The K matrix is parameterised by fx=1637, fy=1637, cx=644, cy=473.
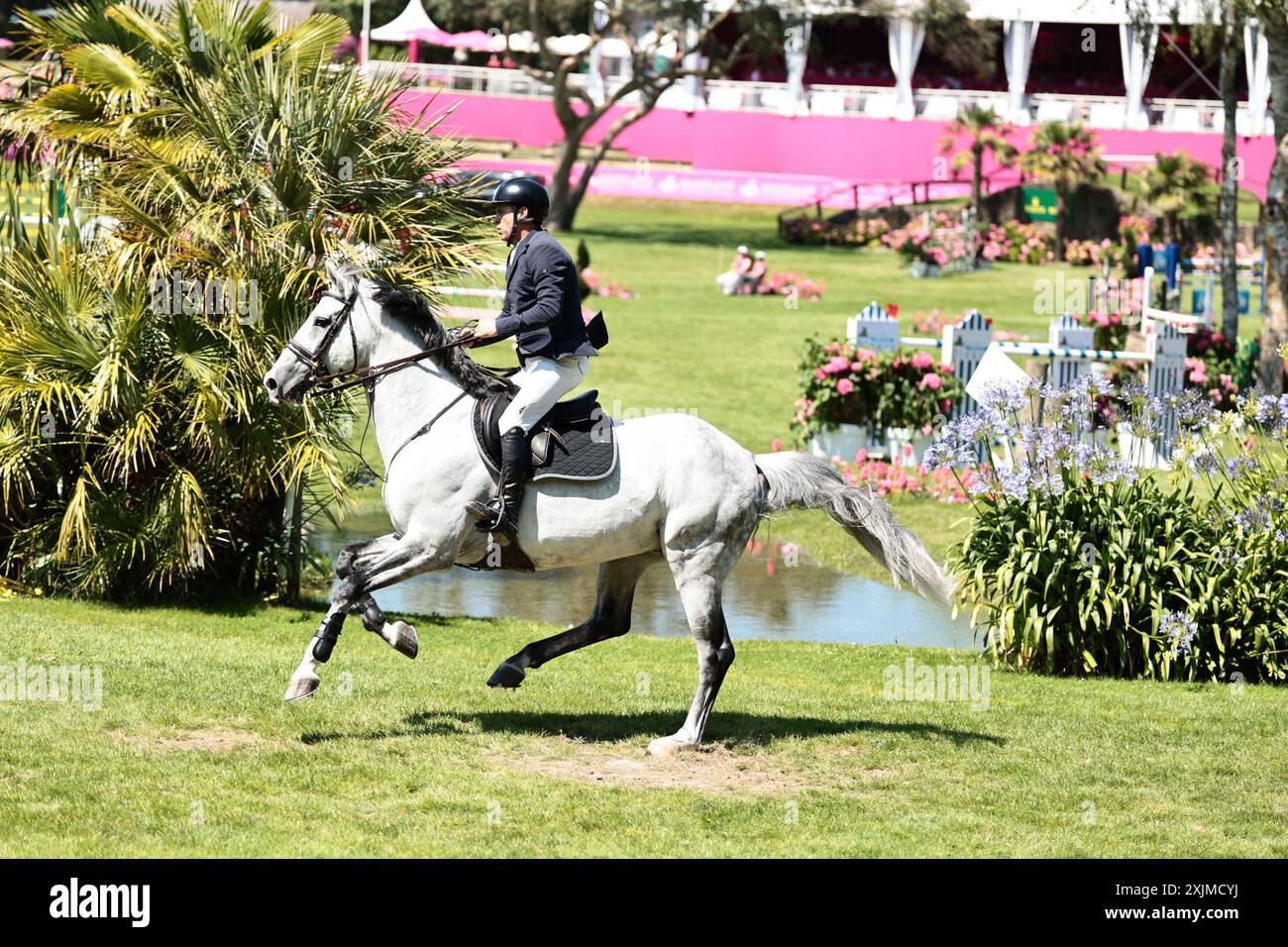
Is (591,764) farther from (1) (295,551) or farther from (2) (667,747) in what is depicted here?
(1) (295,551)

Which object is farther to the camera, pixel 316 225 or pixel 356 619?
pixel 356 619

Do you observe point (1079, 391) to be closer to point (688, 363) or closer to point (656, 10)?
point (688, 363)

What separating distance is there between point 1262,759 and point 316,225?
750cm

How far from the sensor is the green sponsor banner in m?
46.3

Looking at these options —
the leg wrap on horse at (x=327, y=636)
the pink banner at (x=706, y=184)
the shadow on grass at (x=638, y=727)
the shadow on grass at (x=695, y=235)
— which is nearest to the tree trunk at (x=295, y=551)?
the shadow on grass at (x=638, y=727)

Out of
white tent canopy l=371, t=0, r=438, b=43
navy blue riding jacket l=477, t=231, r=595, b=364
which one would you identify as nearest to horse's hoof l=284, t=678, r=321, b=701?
navy blue riding jacket l=477, t=231, r=595, b=364

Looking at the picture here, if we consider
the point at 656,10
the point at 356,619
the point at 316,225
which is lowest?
the point at 356,619

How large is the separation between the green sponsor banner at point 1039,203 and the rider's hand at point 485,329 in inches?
1567

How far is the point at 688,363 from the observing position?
26.9 m

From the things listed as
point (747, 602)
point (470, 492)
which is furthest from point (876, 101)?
point (470, 492)

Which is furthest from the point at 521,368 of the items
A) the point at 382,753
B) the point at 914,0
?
the point at 914,0

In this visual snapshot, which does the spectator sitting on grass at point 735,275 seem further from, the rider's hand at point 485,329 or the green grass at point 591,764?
the rider's hand at point 485,329

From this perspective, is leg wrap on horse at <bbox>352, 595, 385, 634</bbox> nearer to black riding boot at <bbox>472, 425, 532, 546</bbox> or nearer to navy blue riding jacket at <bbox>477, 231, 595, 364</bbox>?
black riding boot at <bbox>472, 425, 532, 546</bbox>

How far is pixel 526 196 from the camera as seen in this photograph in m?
8.72
